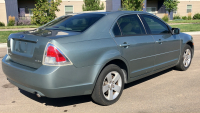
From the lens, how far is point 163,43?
4945 millimetres

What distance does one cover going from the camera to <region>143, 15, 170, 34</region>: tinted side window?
16.0 ft

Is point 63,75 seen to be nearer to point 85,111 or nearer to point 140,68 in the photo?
point 85,111

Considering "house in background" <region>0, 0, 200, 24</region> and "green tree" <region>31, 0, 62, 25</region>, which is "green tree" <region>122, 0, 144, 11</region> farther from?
"house in background" <region>0, 0, 200, 24</region>

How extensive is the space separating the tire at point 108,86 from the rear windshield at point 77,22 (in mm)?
843

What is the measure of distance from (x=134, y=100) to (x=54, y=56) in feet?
5.95

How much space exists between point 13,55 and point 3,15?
93.0ft

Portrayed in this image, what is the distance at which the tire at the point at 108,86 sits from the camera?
365 cm

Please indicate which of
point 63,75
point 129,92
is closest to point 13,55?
point 63,75

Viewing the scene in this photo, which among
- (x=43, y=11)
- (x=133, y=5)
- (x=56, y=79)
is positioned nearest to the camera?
(x=56, y=79)

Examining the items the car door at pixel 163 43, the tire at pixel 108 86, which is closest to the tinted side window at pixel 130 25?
the car door at pixel 163 43

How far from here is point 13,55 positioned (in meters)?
3.83

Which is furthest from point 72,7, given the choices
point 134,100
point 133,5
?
point 134,100

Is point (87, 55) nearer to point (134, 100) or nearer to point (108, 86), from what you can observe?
point (108, 86)

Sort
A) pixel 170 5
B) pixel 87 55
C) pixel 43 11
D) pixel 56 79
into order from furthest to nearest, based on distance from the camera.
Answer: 1. pixel 170 5
2. pixel 43 11
3. pixel 87 55
4. pixel 56 79
